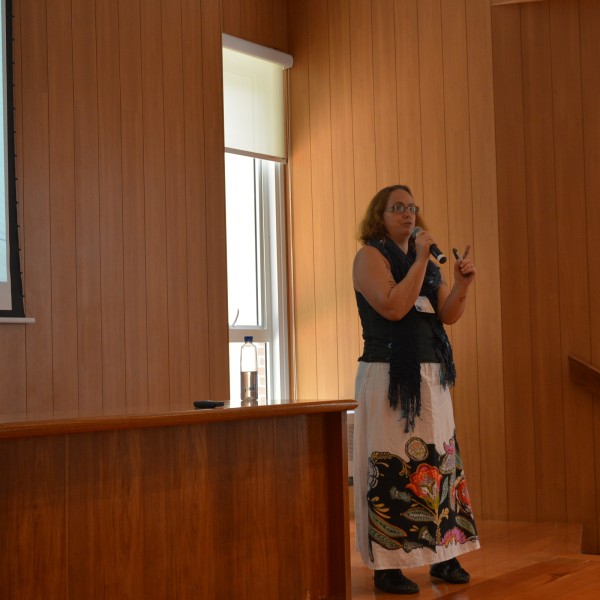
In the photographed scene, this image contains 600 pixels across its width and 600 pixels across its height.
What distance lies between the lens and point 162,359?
411cm

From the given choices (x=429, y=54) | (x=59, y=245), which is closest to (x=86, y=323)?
(x=59, y=245)

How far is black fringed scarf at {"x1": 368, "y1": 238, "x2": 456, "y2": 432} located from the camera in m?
3.02

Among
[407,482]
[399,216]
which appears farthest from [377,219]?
[407,482]

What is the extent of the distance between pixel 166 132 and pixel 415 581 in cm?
222

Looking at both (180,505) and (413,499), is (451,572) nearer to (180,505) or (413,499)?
(413,499)

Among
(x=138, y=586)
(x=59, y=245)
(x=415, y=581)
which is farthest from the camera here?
(x=59, y=245)

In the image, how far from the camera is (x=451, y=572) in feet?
10.3

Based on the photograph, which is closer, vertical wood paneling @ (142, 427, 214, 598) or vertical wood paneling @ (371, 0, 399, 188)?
vertical wood paneling @ (142, 427, 214, 598)

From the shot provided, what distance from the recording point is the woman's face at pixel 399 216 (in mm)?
3182

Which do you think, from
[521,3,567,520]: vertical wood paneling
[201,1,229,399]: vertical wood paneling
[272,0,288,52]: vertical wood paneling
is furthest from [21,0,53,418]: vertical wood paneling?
[521,3,567,520]: vertical wood paneling

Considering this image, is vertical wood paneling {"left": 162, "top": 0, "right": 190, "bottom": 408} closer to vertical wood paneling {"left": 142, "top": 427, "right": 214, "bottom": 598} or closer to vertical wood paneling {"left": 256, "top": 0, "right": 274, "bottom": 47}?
vertical wood paneling {"left": 256, "top": 0, "right": 274, "bottom": 47}

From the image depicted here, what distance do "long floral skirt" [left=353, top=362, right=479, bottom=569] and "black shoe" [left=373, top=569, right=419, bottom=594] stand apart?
80 millimetres

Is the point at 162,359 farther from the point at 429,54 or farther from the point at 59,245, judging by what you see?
the point at 429,54

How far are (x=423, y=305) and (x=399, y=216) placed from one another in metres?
0.32
